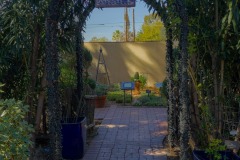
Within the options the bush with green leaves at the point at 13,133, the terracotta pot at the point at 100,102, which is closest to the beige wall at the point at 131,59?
the terracotta pot at the point at 100,102

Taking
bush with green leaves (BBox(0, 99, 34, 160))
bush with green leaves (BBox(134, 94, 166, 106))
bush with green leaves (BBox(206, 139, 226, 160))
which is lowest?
bush with green leaves (BBox(134, 94, 166, 106))

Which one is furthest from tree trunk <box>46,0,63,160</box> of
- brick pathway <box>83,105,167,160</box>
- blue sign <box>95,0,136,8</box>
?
brick pathway <box>83,105,167,160</box>

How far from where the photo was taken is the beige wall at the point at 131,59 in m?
14.1

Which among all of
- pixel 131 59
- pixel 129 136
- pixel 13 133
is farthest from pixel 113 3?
pixel 131 59

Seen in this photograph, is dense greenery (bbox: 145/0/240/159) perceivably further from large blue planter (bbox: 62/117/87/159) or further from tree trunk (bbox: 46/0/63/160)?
large blue planter (bbox: 62/117/87/159)

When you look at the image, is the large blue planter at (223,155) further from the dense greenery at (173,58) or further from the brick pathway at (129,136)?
the brick pathway at (129,136)

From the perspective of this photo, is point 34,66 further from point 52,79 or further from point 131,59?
point 131,59

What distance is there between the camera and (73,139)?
15.0 feet

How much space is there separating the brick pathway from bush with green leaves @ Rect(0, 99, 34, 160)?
233 centimetres

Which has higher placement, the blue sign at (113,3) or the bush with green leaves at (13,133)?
the blue sign at (113,3)

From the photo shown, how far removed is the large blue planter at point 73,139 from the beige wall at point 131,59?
9522mm

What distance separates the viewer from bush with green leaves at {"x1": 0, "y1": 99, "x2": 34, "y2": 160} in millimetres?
2282

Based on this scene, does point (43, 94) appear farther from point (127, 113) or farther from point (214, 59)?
point (127, 113)

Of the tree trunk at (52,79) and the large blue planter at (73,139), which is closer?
the tree trunk at (52,79)
